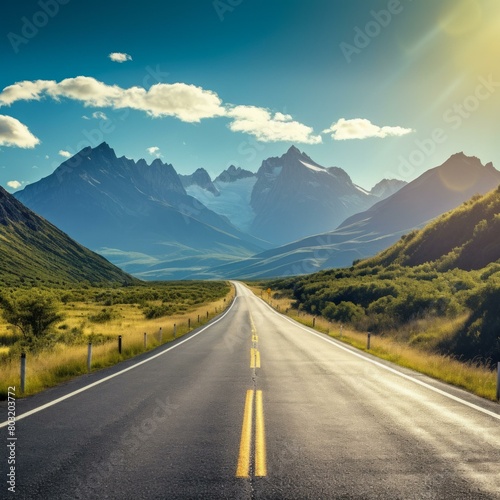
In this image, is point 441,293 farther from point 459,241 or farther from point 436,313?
point 459,241

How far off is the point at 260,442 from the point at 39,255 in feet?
417

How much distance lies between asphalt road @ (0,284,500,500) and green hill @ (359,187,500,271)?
3184 centimetres

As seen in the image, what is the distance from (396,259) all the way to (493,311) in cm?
3746

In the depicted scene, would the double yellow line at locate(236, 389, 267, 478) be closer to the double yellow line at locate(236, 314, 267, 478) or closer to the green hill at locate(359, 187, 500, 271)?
the double yellow line at locate(236, 314, 267, 478)

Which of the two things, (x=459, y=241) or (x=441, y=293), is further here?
(x=459, y=241)

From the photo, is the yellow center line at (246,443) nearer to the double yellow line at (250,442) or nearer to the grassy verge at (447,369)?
the double yellow line at (250,442)

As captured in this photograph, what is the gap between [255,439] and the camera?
6613mm

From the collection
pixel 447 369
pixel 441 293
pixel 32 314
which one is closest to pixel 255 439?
pixel 447 369

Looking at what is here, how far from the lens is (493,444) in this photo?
6.54 meters

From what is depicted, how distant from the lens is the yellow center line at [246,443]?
17.6ft

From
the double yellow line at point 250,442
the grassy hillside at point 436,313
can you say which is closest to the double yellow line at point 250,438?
the double yellow line at point 250,442

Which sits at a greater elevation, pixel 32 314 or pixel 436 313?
pixel 436 313

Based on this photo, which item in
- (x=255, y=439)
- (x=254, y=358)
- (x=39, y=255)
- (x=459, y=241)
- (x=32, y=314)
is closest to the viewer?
(x=255, y=439)

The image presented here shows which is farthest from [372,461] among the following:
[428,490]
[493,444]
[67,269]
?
[67,269]
